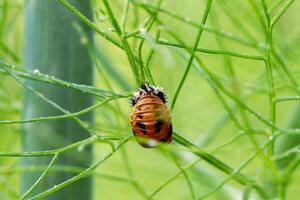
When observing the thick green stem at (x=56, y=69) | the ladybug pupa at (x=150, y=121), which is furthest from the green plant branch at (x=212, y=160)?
the thick green stem at (x=56, y=69)

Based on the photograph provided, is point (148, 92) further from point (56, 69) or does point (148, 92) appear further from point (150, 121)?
point (56, 69)

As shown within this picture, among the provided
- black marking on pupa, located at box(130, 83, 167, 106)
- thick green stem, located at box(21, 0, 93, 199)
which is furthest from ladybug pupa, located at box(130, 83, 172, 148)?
thick green stem, located at box(21, 0, 93, 199)

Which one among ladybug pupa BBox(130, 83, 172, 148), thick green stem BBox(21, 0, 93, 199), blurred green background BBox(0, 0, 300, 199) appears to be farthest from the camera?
blurred green background BBox(0, 0, 300, 199)

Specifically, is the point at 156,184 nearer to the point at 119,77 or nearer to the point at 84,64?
the point at 119,77

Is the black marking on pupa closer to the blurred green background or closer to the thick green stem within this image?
the thick green stem

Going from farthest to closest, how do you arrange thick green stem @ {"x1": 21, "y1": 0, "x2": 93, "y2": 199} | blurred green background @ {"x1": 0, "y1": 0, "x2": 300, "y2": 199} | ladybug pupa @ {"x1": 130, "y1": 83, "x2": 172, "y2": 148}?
blurred green background @ {"x1": 0, "y1": 0, "x2": 300, "y2": 199} < thick green stem @ {"x1": 21, "y1": 0, "x2": 93, "y2": 199} < ladybug pupa @ {"x1": 130, "y1": 83, "x2": 172, "y2": 148}

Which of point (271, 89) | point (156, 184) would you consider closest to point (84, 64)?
point (271, 89)
